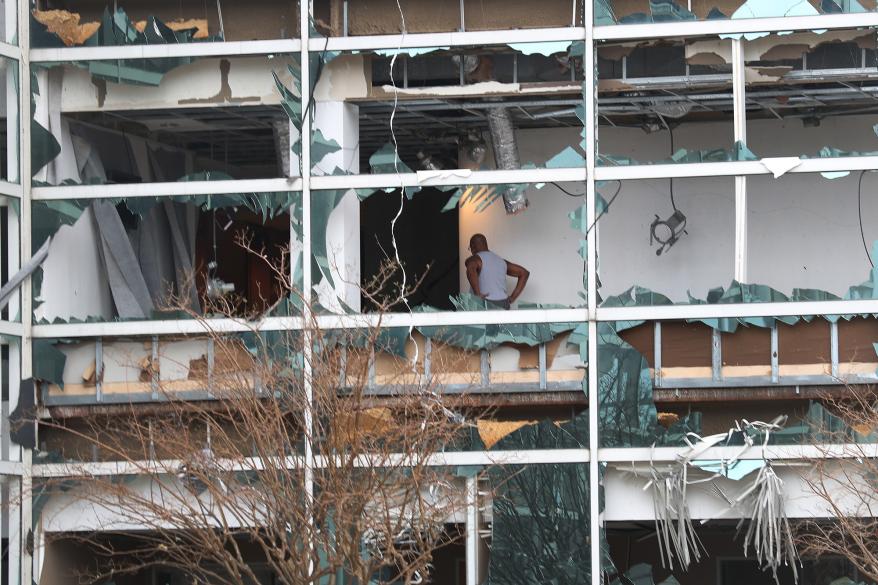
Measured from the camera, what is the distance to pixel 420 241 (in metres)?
28.4

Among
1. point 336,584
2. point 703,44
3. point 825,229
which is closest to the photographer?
point 336,584

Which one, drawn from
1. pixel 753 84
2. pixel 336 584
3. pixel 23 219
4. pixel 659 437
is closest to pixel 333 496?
pixel 336 584

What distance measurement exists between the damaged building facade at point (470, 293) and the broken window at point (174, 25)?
30 millimetres

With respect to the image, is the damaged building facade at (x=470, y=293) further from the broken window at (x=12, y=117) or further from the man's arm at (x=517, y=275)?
the man's arm at (x=517, y=275)

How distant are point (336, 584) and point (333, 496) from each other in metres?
3.45

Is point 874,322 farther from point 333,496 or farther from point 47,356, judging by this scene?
point 47,356

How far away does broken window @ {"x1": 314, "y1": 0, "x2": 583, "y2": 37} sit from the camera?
21547mm

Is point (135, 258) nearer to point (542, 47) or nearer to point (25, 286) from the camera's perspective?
point (25, 286)

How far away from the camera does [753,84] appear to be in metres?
21.9

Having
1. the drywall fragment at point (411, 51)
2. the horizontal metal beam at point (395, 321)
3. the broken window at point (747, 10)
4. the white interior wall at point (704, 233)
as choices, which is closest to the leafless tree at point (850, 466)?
the horizontal metal beam at point (395, 321)

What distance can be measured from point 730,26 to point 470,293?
4.87 metres

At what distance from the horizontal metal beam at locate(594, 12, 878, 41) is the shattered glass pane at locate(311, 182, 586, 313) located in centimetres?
229

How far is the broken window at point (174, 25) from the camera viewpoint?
2161cm

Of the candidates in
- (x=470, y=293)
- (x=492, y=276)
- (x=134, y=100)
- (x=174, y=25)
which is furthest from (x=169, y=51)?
(x=492, y=276)
